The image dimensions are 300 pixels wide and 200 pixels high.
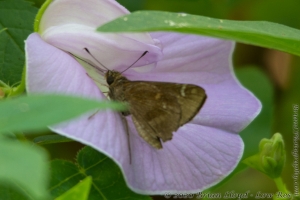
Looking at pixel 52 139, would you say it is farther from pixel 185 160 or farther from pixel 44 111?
pixel 44 111

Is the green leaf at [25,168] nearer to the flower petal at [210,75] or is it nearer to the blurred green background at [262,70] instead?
the flower petal at [210,75]

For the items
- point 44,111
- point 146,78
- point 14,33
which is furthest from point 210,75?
point 44,111

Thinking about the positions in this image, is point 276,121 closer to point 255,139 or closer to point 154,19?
point 255,139

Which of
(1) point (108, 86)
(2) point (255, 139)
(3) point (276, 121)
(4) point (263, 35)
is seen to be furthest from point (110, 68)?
(3) point (276, 121)

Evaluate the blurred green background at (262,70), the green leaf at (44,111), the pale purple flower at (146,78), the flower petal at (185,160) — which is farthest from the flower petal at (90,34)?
the blurred green background at (262,70)

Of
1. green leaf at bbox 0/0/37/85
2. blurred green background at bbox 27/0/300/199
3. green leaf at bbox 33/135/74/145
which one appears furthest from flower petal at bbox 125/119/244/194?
blurred green background at bbox 27/0/300/199
